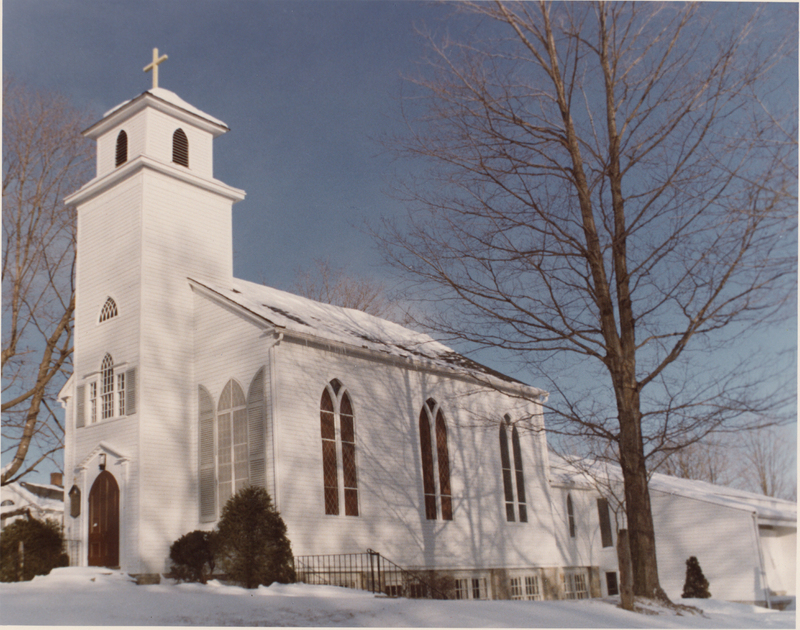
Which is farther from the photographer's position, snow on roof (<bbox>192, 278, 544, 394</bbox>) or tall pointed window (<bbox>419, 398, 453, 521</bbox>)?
tall pointed window (<bbox>419, 398, 453, 521</bbox>)

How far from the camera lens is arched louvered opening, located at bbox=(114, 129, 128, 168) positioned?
62.0ft

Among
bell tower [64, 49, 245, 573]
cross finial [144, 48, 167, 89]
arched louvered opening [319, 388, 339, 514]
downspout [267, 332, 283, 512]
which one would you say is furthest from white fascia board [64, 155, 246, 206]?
arched louvered opening [319, 388, 339, 514]

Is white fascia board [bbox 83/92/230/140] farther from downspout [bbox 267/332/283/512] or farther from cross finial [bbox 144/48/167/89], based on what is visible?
downspout [bbox 267/332/283/512]

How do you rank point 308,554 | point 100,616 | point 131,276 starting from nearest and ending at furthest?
point 100,616 < point 308,554 < point 131,276

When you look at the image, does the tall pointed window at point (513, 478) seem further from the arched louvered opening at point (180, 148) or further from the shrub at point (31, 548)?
the shrub at point (31, 548)

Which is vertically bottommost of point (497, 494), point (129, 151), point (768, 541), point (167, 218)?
point (768, 541)

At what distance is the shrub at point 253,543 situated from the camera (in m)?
14.0

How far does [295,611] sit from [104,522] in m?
6.84

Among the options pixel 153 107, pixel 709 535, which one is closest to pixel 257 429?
pixel 153 107

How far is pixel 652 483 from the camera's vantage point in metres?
25.3

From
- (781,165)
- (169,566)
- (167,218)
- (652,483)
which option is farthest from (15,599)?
(652,483)

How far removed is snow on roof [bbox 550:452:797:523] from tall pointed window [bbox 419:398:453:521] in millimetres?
4302

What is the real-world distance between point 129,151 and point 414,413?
9006 mm

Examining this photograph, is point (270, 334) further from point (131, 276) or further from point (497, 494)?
point (497, 494)
